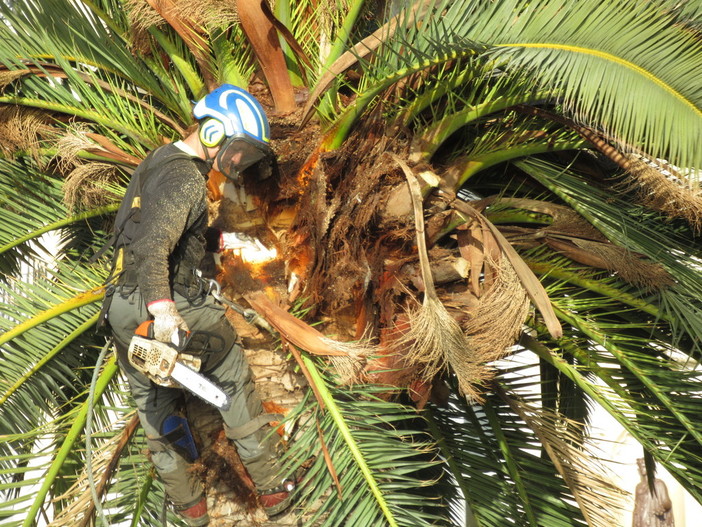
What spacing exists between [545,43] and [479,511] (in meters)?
2.72

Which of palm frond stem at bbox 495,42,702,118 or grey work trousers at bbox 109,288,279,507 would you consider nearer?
palm frond stem at bbox 495,42,702,118

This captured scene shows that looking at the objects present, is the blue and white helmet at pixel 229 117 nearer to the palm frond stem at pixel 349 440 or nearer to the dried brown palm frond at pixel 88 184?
the dried brown palm frond at pixel 88 184

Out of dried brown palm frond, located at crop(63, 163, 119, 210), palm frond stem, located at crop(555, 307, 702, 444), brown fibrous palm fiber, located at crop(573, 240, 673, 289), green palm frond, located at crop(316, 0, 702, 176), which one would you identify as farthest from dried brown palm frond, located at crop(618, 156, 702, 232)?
dried brown palm frond, located at crop(63, 163, 119, 210)

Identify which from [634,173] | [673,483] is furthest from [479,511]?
[673,483]

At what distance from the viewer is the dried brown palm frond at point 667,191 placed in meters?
3.64

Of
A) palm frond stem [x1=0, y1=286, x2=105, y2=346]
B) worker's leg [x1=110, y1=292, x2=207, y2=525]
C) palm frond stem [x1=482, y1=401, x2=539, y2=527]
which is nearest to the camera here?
worker's leg [x1=110, y1=292, x2=207, y2=525]

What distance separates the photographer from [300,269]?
160 inches

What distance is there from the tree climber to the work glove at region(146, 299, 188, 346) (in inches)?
2.2

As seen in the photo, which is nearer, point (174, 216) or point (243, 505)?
point (174, 216)

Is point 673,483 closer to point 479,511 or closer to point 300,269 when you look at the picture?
point 479,511

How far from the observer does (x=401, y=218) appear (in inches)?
157

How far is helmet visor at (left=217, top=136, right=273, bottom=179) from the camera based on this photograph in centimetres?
379

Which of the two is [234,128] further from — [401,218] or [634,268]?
[634,268]

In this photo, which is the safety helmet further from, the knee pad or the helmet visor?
the knee pad
